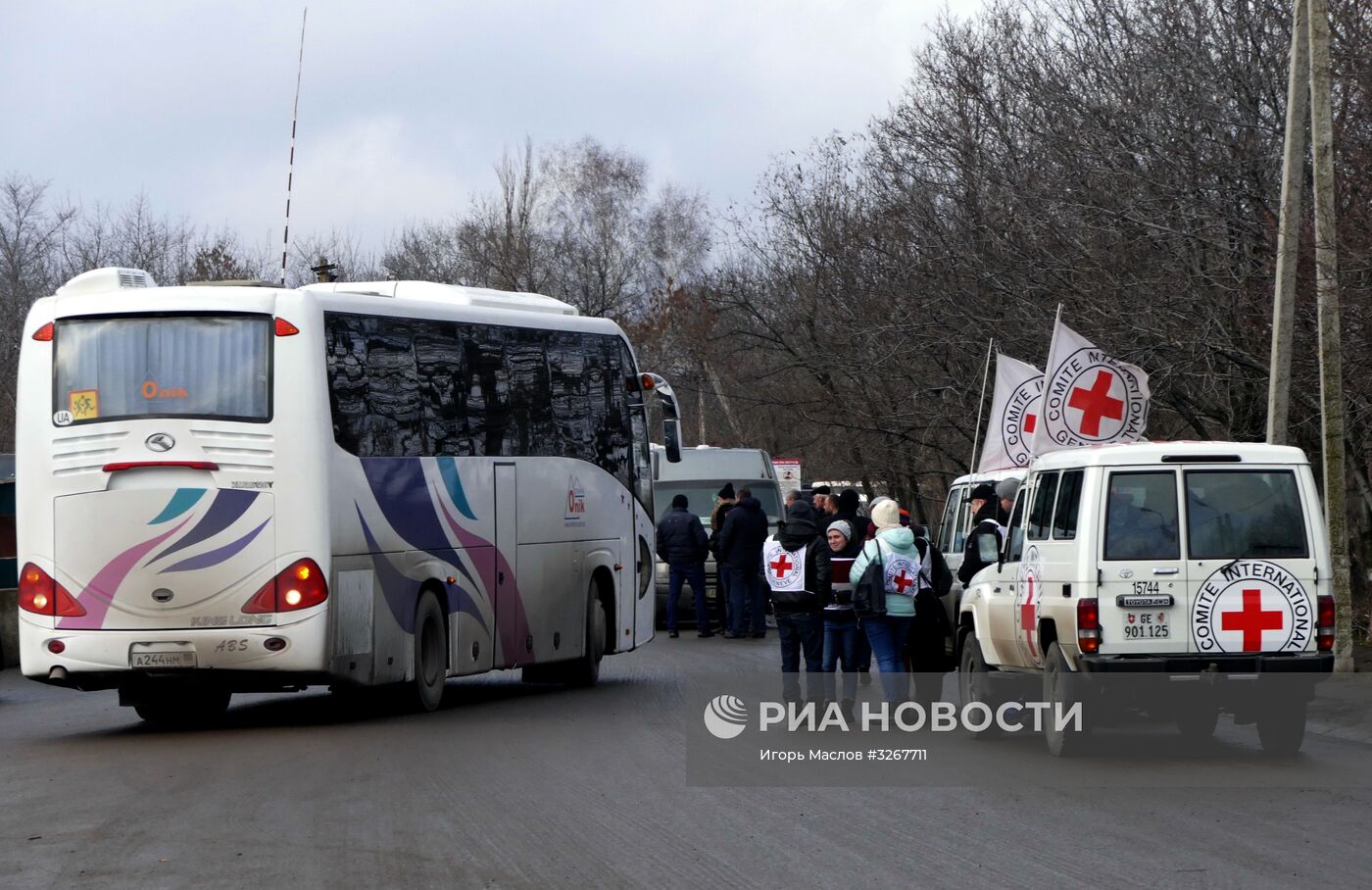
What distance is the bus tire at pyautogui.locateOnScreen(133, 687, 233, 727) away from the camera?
15383mm

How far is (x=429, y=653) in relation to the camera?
15867 mm

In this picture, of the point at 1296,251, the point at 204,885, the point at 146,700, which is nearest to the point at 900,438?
the point at 1296,251

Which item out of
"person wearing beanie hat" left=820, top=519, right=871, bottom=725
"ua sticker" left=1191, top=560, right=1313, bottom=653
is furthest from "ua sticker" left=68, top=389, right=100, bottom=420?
"ua sticker" left=1191, top=560, right=1313, bottom=653

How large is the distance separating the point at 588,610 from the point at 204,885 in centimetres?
1065

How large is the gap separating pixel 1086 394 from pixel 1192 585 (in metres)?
8.55

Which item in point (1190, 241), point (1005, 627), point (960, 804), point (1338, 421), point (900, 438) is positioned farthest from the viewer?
point (900, 438)

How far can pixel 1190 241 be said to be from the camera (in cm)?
2469

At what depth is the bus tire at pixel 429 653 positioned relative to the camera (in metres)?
15.5

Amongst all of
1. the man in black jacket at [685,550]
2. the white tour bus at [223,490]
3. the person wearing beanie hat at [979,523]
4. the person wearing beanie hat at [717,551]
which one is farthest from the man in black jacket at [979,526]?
the man in black jacket at [685,550]

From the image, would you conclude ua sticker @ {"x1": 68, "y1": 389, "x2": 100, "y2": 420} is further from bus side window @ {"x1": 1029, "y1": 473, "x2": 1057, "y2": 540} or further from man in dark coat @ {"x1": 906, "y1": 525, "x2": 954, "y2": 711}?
bus side window @ {"x1": 1029, "y1": 473, "x2": 1057, "y2": 540}

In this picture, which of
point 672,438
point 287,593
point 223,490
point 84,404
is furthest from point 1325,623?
point 84,404

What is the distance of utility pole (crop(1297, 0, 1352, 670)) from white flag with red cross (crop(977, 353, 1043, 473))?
456 cm

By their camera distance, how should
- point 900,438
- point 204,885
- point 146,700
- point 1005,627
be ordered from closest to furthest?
point 204,885
point 1005,627
point 146,700
point 900,438

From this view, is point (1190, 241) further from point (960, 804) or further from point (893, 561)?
point (960, 804)
